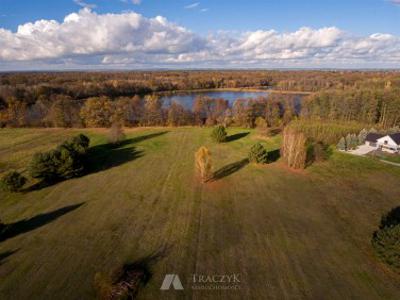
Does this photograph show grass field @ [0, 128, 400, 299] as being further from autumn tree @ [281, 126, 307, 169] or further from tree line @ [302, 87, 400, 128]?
tree line @ [302, 87, 400, 128]

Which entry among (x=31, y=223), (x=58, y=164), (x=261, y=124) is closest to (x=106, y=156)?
(x=58, y=164)

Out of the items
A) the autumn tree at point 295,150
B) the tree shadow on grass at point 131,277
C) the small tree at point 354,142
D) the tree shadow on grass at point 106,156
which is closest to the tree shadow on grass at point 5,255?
the tree shadow on grass at point 131,277

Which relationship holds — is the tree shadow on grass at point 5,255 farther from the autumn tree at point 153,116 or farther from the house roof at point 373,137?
the house roof at point 373,137

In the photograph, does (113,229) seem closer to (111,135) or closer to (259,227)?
(259,227)

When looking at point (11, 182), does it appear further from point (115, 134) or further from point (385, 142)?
point (385, 142)

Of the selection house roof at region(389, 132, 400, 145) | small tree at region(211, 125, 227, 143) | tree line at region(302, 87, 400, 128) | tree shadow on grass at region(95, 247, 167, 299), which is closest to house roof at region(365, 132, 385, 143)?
house roof at region(389, 132, 400, 145)
